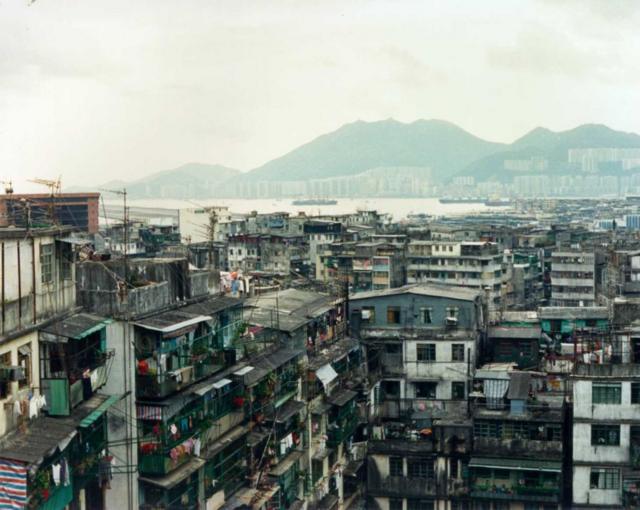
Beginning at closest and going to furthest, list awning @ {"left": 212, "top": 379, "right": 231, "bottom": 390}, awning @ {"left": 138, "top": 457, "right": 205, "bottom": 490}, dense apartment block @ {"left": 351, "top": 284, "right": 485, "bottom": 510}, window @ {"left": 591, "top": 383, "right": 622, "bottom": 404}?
awning @ {"left": 138, "top": 457, "right": 205, "bottom": 490}
awning @ {"left": 212, "top": 379, "right": 231, "bottom": 390}
window @ {"left": 591, "top": 383, "right": 622, "bottom": 404}
dense apartment block @ {"left": 351, "top": 284, "right": 485, "bottom": 510}

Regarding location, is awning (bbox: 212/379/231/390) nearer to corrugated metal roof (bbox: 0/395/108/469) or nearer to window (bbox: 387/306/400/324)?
corrugated metal roof (bbox: 0/395/108/469)

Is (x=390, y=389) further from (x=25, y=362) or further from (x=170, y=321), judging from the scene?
(x=25, y=362)

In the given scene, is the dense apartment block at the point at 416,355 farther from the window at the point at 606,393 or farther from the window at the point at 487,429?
the window at the point at 606,393

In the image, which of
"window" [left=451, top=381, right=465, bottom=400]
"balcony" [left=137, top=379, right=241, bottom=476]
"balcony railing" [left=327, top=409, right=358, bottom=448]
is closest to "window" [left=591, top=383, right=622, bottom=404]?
"window" [left=451, top=381, right=465, bottom=400]

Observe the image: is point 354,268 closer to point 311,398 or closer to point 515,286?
point 515,286

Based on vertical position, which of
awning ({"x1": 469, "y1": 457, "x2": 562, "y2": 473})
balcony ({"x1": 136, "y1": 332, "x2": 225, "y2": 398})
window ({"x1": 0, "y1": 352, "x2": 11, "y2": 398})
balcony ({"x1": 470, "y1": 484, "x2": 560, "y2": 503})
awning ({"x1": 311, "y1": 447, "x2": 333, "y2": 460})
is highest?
window ({"x1": 0, "y1": 352, "x2": 11, "y2": 398})

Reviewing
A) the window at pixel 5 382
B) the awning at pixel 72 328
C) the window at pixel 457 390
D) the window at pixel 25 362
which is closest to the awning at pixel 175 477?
the awning at pixel 72 328
